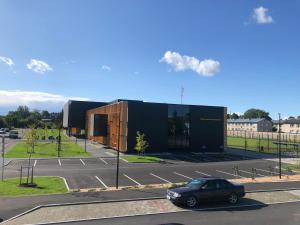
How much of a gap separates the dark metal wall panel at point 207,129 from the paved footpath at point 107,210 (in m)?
35.4

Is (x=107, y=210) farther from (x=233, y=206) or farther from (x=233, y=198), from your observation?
(x=233, y=198)

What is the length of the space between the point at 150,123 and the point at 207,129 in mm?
10419

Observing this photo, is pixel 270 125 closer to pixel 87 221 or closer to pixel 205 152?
pixel 205 152

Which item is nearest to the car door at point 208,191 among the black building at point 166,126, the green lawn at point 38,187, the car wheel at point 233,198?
the car wheel at point 233,198

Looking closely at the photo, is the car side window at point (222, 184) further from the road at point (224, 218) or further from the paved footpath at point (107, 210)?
the road at point (224, 218)

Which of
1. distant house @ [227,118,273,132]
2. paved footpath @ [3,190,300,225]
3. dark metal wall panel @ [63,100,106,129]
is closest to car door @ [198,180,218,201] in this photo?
paved footpath @ [3,190,300,225]

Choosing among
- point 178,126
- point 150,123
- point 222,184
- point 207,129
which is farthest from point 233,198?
point 207,129

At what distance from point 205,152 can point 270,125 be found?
117183 millimetres

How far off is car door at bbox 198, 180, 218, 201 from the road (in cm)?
97

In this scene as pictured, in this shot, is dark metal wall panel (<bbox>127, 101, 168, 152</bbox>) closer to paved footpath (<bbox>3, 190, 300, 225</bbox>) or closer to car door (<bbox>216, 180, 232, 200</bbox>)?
paved footpath (<bbox>3, 190, 300, 225</bbox>)

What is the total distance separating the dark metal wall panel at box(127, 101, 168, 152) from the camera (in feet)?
167

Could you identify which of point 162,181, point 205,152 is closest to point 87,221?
point 162,181

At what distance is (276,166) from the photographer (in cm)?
3853

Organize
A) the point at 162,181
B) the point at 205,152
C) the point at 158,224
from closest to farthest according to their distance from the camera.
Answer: the point at 158,224 < the point at 162,181 < the point at 205,152
